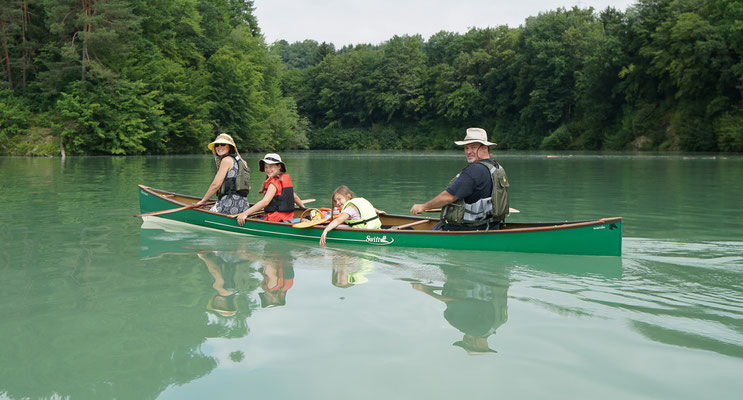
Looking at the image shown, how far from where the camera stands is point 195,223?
9977mm

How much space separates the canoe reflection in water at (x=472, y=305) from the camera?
14.9ft

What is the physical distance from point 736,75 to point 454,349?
42.2 m

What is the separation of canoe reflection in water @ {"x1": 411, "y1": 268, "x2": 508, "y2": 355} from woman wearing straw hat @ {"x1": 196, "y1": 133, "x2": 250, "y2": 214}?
14.0 feet

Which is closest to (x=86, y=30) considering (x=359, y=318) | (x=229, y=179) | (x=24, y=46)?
(x=24, y=46)

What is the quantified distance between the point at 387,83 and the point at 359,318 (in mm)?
72830

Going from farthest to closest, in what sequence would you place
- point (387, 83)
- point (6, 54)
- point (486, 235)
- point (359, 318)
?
point (387, 83) < point (6, 54) < point (486, 235) < point (359, 318)

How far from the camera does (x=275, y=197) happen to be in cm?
933

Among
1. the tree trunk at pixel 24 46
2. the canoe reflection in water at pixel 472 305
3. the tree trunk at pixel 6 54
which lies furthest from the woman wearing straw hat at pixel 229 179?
the tree trunk at pixel 6 54

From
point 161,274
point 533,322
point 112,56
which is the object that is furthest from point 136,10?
point 533,322

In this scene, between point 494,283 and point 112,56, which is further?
point 112,56

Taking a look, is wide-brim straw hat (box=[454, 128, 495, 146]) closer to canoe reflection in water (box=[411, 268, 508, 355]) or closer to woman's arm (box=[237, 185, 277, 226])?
canoe reflection in water (box=[411, 268, 508, 355])

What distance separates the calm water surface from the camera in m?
3.75

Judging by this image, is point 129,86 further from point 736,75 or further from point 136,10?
point 736,75

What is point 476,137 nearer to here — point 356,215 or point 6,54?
point 356,215
